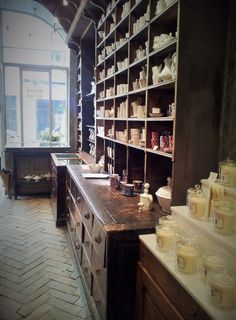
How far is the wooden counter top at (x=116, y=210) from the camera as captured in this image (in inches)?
68.3

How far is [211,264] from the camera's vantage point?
115cm

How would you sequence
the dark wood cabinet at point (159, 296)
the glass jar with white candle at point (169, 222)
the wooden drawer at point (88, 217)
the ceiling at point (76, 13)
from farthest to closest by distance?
the ceiling at point (76, 13)
the wooden drawer at point (88, 217)
the glass jar with white candle at point (169, 222)
the dark wood cabinet at point (159, 296)

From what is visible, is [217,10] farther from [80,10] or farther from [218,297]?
[80,10]

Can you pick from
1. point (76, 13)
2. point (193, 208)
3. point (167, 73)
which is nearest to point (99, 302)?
point (193, 208)

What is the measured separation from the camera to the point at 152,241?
155 cm

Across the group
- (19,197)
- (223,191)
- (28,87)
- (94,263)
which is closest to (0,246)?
Answer: (94,263)

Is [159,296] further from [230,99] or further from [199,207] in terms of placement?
[230,99]

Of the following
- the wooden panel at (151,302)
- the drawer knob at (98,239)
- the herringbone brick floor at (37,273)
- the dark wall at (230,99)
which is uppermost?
the dark wall at (230,99)

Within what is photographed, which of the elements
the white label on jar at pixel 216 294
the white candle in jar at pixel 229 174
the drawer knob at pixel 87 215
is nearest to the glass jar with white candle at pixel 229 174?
the white candle in jar at pixel 229 174

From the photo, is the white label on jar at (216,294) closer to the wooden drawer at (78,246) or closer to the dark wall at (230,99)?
the dark wall at (230,99)

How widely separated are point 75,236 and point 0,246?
1.03 metres

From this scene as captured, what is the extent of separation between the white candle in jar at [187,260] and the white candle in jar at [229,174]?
1.35ft

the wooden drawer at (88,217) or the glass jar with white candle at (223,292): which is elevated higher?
the glass jar with white candle at (223,292)

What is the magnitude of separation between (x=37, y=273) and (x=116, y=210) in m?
1.40
